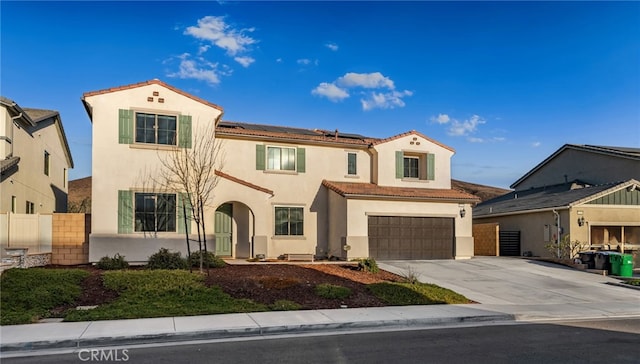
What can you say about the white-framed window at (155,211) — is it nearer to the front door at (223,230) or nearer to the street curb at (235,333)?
the front door at (223,230)

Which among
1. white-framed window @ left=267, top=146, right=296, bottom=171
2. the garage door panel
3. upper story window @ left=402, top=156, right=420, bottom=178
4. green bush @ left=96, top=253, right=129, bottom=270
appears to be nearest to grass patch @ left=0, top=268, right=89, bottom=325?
green bush @ left=96, top=253, right=129, bottom=270

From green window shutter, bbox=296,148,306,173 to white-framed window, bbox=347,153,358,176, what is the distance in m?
2.33

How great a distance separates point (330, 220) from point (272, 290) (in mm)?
10041

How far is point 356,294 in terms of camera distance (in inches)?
559

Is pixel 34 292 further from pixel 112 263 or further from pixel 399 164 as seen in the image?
pixel 399 164

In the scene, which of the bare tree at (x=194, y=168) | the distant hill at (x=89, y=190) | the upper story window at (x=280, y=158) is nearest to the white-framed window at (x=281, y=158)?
the upper story window at (x=280, y=158)

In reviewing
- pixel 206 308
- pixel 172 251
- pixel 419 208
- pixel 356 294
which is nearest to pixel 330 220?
pixel 419 208

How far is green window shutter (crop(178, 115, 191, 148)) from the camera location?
19523 millimetres

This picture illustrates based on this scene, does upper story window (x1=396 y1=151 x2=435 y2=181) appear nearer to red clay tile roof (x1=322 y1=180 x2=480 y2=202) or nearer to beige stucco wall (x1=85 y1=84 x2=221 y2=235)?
red clay tile roof (x1=322 y1=180 x2=480 y2=202)

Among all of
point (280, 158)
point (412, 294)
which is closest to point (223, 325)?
point (412, 294)

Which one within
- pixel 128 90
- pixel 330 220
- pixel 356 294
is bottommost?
pixel 356 294

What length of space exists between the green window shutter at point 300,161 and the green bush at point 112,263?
8928mm

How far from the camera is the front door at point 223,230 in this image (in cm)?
2177

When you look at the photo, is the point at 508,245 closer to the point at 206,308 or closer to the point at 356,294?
the point at 356,294
